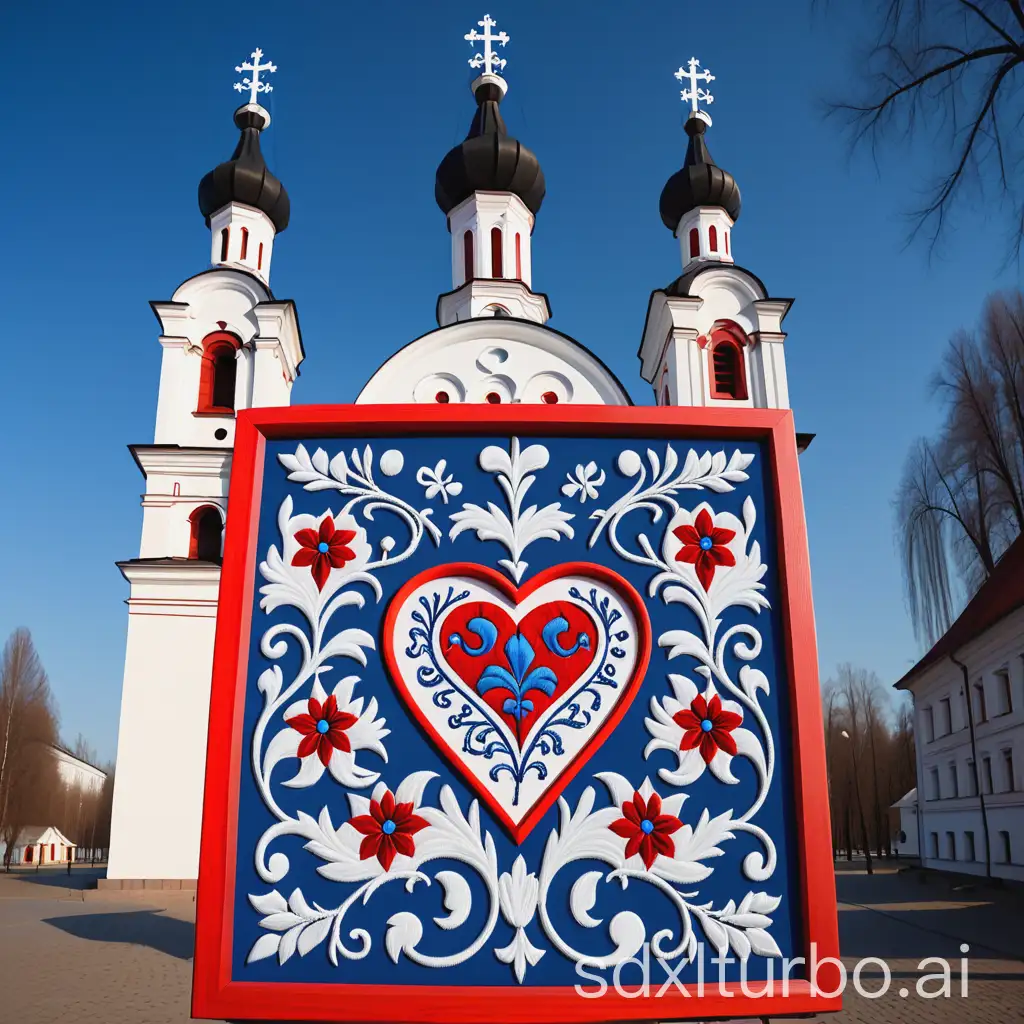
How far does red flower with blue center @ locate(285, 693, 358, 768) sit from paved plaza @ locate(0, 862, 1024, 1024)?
625cm

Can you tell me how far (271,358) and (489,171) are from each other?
719 centimetres

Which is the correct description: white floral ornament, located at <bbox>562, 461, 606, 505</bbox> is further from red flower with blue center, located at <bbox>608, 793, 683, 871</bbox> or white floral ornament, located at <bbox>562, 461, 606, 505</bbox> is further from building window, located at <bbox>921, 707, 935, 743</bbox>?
building window, located at <bbox>921, 707, 935, 743</bbox>

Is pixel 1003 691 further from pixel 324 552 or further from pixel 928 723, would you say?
pixel 324 552

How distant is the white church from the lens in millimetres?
18797

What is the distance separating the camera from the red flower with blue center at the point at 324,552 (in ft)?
7.88

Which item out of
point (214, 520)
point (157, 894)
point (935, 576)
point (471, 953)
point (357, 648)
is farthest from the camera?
point (935, 576)

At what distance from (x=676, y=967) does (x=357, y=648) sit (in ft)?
3.37

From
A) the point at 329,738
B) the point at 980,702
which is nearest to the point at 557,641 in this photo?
the point at 329,738

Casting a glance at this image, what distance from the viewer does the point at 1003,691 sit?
18.7 metres

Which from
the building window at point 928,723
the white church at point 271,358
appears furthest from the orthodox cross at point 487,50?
the building window at point 928,723

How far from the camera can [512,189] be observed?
2394 cm

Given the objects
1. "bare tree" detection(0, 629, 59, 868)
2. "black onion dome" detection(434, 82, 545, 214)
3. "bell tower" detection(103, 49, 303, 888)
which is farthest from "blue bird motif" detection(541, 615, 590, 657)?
"bare tree" detection(0, 629, 59, 868)

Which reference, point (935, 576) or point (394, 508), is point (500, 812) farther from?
point (935, 576)

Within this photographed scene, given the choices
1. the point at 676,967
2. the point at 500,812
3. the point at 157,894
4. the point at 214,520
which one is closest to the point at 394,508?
the point at 500,812
